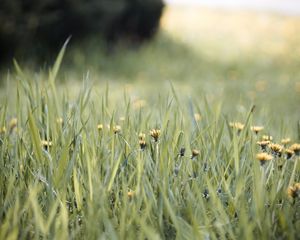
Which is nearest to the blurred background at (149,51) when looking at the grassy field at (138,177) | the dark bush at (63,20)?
the dark bush at (63,20)

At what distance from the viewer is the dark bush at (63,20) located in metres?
5.60

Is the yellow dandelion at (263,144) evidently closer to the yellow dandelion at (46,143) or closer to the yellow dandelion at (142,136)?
the yellow dandelion at (142,136)

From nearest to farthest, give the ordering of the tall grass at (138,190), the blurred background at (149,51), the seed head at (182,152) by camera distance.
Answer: the tall grass at (138,190)
the seed head at (182,152)
the blurred background at (149,51)

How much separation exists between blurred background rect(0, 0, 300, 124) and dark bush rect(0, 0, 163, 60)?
12 millimetres

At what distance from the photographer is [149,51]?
812cm

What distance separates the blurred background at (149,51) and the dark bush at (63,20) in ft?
0.04

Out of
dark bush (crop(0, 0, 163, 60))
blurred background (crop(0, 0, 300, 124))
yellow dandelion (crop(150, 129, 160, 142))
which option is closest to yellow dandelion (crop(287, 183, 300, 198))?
yellow dandelion (crop(150, 129, 160, 142))

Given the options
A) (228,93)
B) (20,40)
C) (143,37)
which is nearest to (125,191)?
(228,93)

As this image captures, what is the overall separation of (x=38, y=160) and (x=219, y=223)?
70 centimetres

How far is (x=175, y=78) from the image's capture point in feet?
22.3

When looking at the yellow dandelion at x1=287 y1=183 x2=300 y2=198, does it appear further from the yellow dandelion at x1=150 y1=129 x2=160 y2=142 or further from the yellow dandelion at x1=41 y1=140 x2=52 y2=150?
the yellow dandelion at x1=41 y1=140 x2=52 y2=150

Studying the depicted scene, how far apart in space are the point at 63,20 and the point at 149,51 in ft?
6.94

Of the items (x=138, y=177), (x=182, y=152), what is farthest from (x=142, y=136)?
(x=138, y=177)

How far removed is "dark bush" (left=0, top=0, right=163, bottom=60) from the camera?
560 cm
